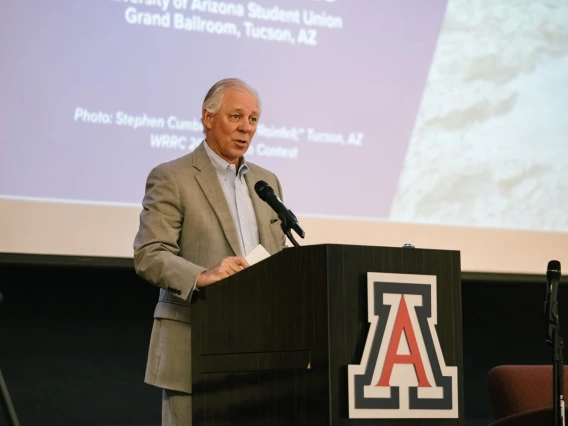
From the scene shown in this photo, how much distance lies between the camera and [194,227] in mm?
2576

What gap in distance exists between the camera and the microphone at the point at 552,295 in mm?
2631

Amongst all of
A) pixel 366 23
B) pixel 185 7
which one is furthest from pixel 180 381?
pixel 366 23

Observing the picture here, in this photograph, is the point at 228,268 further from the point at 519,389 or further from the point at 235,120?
the point at 519,389

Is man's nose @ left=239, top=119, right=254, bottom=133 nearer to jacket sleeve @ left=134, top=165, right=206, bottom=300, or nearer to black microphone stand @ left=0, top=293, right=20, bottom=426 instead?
jacket sleeve @ left=134, top=165, right=206, bottom=300

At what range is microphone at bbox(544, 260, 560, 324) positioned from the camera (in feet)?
8.63

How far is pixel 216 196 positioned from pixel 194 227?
0.12m

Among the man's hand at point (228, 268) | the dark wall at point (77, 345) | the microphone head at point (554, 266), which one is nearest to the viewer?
the man's hand at point (228, 268)

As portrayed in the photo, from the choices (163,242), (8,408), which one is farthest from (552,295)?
(8,408)

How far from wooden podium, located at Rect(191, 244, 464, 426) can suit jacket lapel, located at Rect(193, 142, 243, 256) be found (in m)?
0.30

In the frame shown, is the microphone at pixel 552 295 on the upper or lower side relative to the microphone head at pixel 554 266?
lower

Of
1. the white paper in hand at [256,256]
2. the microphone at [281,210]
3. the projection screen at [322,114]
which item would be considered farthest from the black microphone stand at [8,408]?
the projection screen at [322,114]

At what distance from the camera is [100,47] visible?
387 cm

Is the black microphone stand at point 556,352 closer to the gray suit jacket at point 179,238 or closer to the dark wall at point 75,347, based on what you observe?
the gray suit jacket at point 179,238

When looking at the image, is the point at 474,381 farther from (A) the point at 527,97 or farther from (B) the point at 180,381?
(B) the point at 180,381
